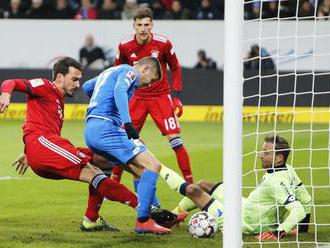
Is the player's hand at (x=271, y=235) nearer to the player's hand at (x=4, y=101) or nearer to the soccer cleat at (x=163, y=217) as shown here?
the soccer cleat at (x=163, y=217)

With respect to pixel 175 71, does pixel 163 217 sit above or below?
below

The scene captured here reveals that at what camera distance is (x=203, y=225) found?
7664 mm

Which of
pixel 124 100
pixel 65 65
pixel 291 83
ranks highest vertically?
pixel 65 65

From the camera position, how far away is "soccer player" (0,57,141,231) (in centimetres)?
774

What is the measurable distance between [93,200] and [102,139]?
2.25 ft

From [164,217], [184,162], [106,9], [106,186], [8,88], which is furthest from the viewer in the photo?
[106,9]

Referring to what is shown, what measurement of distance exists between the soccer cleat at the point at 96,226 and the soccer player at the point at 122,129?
48 cm

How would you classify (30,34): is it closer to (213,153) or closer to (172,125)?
(213,153)

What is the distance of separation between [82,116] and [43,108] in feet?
37.6

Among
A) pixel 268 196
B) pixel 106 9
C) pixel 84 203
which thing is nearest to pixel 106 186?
pixel 268 196

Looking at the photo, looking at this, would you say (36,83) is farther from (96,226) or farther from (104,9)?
(104,9)

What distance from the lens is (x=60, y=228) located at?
822 centimetres

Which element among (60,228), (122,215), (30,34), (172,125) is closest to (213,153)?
(172,125)

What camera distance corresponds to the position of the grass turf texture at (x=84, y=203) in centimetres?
762
